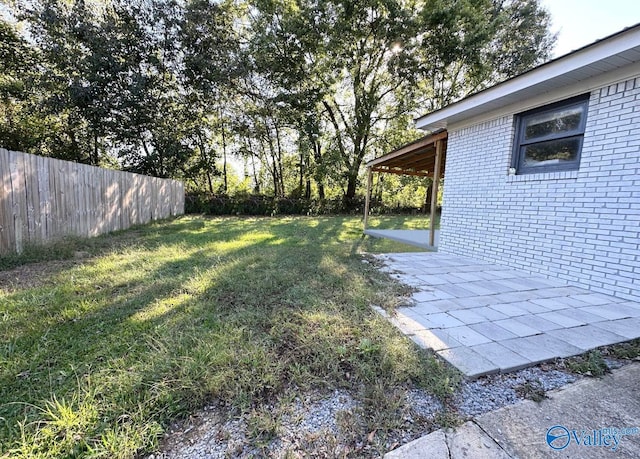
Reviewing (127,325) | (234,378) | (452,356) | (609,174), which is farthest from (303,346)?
(609,174)

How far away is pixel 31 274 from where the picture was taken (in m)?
3.34

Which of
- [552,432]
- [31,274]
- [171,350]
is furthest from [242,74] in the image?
[552,432]

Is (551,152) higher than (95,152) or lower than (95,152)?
lower

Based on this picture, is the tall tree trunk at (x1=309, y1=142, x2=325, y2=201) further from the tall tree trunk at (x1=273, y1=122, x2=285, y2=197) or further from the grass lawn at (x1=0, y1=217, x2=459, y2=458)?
the grass lawn at (x1=0, y1=217, x2=459, y2=458)

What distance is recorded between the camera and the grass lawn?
129 centimetres

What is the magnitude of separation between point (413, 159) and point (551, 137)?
3982 millimetres

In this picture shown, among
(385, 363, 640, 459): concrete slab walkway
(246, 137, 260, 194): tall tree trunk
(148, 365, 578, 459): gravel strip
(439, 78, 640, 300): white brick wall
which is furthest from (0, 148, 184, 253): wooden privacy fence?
(439, 78, 640, 300): white brick wall

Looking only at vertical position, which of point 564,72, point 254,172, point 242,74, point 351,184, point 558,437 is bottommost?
point 558,437

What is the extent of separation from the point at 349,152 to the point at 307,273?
12.3 meters

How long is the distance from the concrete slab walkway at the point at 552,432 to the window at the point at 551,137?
3116mm

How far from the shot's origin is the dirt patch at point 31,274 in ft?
9.75

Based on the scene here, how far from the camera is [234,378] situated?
5.18 ft

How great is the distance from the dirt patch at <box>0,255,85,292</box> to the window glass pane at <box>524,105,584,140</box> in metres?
6.63

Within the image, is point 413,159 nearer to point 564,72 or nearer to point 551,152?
point 551,152
